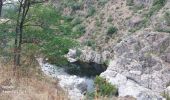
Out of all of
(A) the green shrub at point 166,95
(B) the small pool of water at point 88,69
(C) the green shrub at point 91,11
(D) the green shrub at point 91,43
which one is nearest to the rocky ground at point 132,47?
(D) the green shrub at point 91,43

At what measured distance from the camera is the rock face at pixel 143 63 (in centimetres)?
5141

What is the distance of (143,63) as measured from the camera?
58.1m

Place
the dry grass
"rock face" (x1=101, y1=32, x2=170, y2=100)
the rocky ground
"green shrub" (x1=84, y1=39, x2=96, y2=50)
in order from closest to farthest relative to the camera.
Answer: the dry grass < "rock face" (x1=101, y1=32, x2=170, y2=100) < the rocky ground < "green shrub" (x1=84, y1=39, x2=96, y2=50)

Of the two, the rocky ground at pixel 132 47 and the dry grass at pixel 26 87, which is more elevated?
the dry grass at pixel 26 87

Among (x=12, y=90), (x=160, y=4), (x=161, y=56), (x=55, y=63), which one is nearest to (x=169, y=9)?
(x=160, y=4)

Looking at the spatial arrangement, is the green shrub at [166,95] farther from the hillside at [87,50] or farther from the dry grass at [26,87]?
the dry grass at [26,87]

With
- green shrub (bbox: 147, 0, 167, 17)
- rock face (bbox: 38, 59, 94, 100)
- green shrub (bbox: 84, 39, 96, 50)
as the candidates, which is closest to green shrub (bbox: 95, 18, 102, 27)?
green shrub (bbox: 84, 39, 96, 50)

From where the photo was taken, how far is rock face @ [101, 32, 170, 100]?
51.4 m

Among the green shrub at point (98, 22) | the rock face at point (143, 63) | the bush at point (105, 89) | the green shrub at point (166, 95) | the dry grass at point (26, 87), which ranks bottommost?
the green shrub at point (98, 22)

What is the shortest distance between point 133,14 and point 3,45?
63.2m

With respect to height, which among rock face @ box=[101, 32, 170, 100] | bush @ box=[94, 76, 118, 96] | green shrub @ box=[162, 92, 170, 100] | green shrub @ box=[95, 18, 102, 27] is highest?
bush @ box=[94, 76, 118, 96]

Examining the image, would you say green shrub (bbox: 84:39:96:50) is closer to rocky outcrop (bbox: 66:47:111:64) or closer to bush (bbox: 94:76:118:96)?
rocky outcrop (bbox: 66:47:111:64)

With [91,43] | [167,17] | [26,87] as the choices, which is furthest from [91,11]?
[26,87]

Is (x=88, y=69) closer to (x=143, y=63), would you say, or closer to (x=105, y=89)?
(x=143, y=63)
